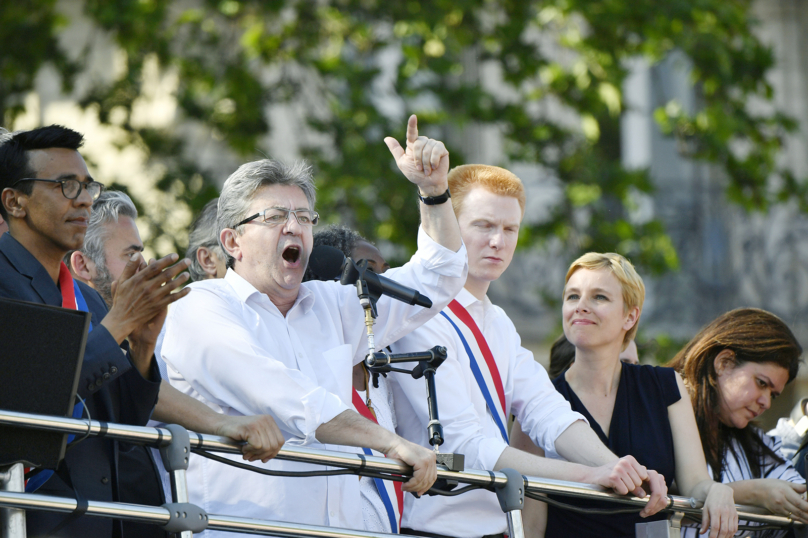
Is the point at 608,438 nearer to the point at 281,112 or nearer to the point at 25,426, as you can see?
the point at 25,426

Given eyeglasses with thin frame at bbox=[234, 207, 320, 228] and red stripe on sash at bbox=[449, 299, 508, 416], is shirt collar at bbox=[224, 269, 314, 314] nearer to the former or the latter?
eyeglasses with thin frame at bbox=[234, 207, 320, 228]

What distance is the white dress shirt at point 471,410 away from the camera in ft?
12.5

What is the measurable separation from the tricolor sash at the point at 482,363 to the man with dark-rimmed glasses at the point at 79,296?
4.27 feet

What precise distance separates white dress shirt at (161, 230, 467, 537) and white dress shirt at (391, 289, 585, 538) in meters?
0.22

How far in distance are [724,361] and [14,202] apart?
315 cm

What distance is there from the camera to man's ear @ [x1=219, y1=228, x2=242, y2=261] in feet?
12.4

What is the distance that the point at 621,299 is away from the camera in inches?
174

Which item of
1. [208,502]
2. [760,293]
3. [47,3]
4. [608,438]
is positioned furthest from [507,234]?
[760,293]

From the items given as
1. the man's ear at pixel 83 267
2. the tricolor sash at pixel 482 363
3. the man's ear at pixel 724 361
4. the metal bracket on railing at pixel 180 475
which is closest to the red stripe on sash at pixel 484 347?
the tricolor sash at pixel 482 363

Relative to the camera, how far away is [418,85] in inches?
377

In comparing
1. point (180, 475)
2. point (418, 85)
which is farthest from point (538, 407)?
point (418, 85)

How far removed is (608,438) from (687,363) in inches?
31.4

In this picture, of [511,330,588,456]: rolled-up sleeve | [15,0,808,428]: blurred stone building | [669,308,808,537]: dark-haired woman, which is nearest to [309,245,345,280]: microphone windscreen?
[511,330,588,456]: rolled-up sleeve

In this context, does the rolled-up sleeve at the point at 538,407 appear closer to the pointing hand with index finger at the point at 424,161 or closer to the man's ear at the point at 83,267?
the pointing hand with index finger at the point at 424,161
